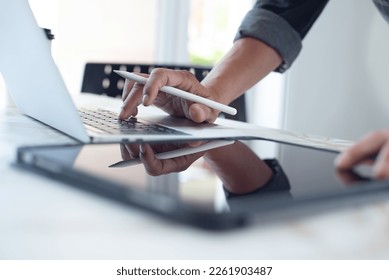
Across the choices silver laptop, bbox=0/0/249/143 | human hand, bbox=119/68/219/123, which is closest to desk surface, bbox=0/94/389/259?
silver laptop, bbox=0/0/249/143

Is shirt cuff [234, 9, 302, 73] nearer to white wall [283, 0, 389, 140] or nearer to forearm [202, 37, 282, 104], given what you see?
forearm [202, 37, 282, 104]

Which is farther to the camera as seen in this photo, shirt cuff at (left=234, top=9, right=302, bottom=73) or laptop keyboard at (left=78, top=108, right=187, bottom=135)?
shirt cuff at (left=234, top=9, right=302, bottom=73)

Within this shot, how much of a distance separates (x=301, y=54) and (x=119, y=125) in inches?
58.7

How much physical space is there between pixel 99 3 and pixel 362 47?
106 cm

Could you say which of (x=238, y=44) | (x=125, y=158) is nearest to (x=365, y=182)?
(x=125, y=158)

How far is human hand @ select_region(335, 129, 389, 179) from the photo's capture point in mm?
438

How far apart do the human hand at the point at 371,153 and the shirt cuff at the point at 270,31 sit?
658 millimetres

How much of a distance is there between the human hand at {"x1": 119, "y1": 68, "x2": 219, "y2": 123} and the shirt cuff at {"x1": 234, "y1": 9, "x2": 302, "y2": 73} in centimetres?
23

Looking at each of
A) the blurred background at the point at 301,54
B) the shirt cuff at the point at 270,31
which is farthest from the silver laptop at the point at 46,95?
the blurred background at the point at 301,54

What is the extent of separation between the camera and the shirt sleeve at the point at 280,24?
3.61 feet

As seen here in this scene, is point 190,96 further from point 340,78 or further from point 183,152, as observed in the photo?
point 340,78

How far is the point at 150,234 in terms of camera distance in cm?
31

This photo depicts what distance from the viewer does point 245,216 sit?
0.31 meters

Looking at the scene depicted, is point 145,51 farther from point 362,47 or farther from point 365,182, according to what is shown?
point 365,182
